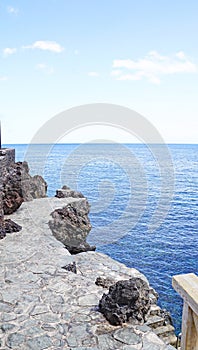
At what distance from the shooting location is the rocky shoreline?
4.33m

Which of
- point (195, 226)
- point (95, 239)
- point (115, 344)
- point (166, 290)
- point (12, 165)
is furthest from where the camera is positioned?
point (195, 226)

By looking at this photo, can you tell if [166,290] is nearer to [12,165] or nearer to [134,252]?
[134,252]

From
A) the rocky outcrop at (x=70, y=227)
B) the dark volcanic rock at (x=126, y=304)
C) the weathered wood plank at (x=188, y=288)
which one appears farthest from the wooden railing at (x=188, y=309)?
the rocky outcrop at (x=70, y=227)

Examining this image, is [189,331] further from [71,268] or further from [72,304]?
[71,268]

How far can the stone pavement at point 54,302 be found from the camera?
4.29m

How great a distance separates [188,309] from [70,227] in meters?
9.36

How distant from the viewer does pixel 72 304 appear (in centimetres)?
520

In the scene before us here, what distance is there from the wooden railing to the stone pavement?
1.94 meters

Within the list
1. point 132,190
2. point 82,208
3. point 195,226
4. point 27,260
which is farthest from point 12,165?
point 132,190

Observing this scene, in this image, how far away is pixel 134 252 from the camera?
14.6 m

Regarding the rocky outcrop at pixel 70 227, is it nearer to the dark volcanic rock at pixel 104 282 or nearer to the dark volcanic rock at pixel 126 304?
the dark volcanic rock at pixel 104 282

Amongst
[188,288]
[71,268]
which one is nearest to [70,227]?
[71,268]

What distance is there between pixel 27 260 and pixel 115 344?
3302 millimetres

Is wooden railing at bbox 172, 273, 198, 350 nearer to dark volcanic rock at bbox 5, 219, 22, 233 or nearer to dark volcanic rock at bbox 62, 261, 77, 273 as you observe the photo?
dark volcanic rock at bbox 62, 261, 77, 273
